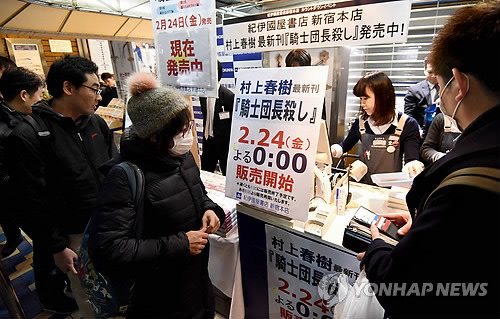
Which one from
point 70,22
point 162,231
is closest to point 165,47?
point 162,231

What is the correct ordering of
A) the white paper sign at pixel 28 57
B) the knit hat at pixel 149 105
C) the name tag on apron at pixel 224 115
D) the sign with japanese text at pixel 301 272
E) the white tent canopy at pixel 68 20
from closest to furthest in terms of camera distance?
1. the knit hat at pixel 149 105
2. the sign with japanese text at pixel 301 272
3. the name tag on apron at pixel 224 115
4. the white tent canopy at pixel 68 20
5. the white paper sign at pixel 28 57

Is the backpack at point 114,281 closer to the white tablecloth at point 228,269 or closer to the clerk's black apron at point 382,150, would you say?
the white tablecloth at point 228,269

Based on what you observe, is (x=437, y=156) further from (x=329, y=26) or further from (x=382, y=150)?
(x=329, y=26)

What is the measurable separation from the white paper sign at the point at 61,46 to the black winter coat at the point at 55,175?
7103mm

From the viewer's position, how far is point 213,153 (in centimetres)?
371

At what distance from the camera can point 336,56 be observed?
5.29m

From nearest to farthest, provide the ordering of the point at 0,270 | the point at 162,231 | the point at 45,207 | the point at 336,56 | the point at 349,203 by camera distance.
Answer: the point at 162,231 < the point at 0,270 < the point at 45,207 < the point at 349,203 < the point at 336,56

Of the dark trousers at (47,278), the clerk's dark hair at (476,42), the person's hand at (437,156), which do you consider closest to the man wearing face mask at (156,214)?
the clerk's dark hair at (476,42)

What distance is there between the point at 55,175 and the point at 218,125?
6.77ft

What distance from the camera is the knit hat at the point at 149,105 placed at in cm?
129

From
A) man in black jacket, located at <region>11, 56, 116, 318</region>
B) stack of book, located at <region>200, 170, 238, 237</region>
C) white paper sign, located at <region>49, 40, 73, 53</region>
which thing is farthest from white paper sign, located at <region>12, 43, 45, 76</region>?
stack of book, located at <region>200, 170, 238, 237</region>

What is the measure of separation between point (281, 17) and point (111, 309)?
2298mm

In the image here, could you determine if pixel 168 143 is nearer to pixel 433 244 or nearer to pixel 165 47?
pixel 433 244

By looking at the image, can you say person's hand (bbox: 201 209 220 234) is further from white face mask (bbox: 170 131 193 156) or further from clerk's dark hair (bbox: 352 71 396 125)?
clerk's dark hair (bbox: 352 71 396 125)
